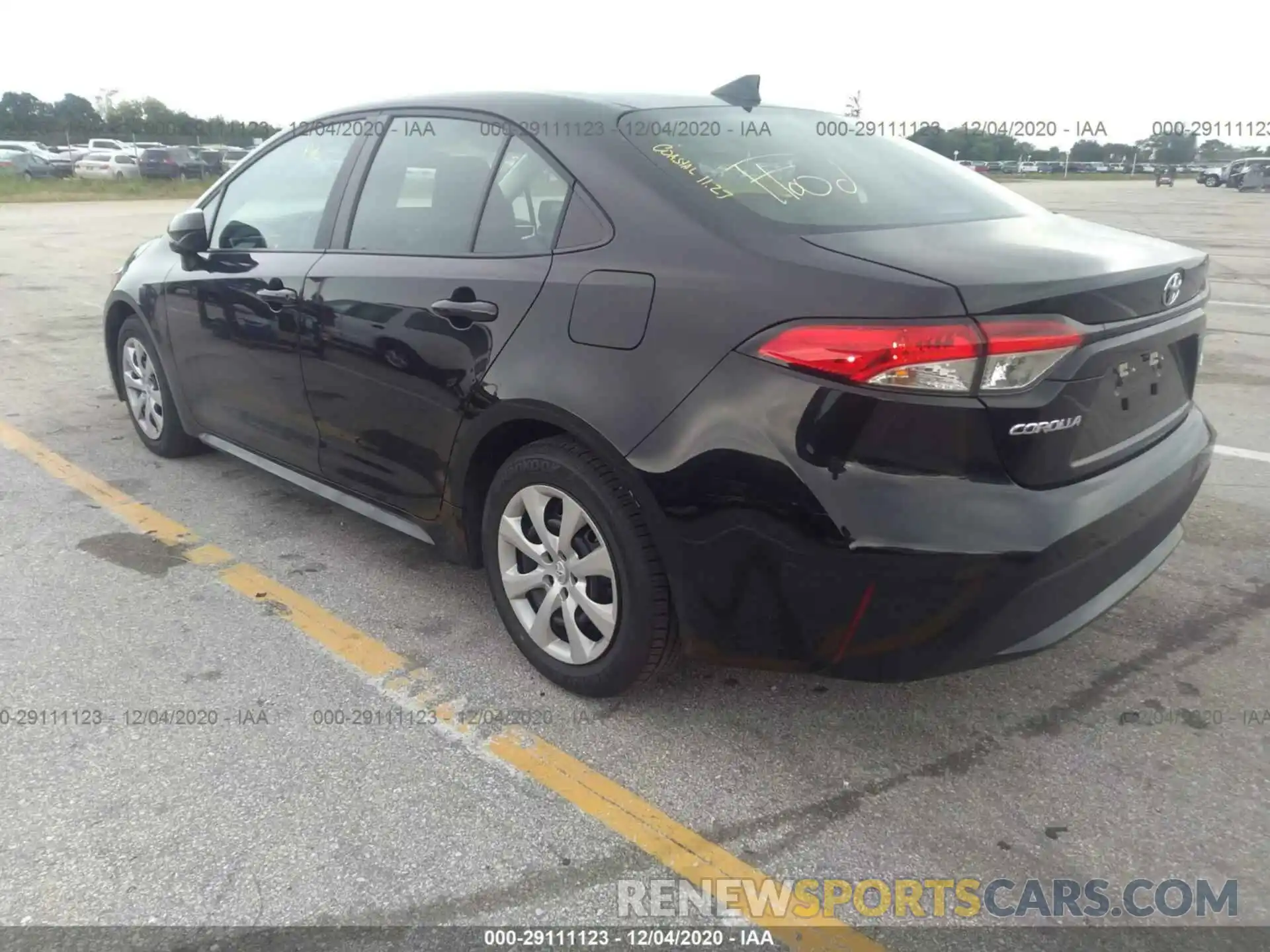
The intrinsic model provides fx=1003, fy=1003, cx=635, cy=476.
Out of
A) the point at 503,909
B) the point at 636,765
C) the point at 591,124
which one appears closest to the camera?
the point at 503,909

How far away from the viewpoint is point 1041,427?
2.17m

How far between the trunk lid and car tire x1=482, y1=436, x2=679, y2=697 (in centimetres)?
82

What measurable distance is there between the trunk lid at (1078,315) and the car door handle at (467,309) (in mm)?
927

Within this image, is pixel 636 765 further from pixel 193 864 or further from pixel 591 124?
pixel 591 124

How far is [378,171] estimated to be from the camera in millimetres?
3400

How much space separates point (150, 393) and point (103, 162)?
120 ft

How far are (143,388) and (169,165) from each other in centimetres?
3466

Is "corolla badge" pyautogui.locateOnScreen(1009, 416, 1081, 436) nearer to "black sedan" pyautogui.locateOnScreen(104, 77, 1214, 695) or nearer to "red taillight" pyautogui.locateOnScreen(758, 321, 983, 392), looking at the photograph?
"black sedan" pyautogui.locateOnScreen(104, 77, 1214, 695)

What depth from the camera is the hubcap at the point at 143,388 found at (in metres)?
4.83

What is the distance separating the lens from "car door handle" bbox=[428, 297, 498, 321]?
110 inches

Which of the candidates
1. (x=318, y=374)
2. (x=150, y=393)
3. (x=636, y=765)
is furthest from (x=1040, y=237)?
(x=150, y=393)

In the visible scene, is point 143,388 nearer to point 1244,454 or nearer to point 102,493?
point 102,493

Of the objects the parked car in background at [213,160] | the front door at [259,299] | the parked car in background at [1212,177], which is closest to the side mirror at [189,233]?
the front door at [259,299]

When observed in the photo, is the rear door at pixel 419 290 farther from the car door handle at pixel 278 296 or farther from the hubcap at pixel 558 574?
the hubcap at pixel 558 574
